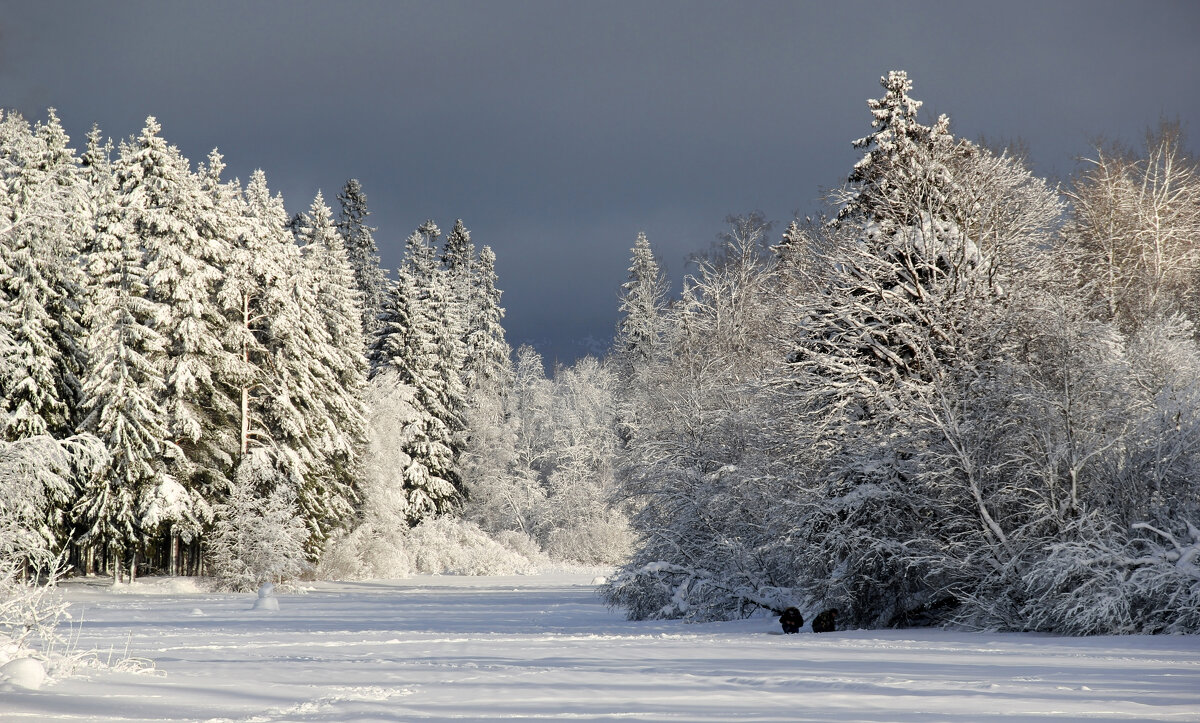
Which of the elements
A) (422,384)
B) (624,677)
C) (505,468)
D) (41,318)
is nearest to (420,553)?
(422,384)

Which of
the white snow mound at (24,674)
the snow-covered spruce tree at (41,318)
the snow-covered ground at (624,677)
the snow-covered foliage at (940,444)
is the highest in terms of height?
the snow-covered spruce tree at (41,318)

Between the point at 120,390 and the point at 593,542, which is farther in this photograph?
the point at 593,542

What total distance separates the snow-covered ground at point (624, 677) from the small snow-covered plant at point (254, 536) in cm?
1355

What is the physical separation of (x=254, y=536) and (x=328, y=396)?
21.9 ft

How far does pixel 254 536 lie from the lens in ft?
99.3

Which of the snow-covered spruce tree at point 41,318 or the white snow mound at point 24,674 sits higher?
the snow-covered spruce tree at point 41,318

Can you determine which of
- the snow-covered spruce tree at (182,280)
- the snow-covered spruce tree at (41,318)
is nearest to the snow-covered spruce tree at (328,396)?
the snow-covered spruce tree at (182,280)

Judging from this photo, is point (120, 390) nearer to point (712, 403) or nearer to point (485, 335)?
point (712, 403)

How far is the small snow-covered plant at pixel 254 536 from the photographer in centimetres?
3027

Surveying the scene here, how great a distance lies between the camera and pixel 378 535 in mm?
39625

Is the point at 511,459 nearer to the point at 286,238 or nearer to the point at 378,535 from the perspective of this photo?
the point at 378,535

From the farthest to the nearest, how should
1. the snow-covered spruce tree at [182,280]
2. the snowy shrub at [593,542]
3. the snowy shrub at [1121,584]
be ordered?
the snowy shrub at [593,542] < the snow-covered spruce tree at [182,280] < the snowy shrub at [1121,584]

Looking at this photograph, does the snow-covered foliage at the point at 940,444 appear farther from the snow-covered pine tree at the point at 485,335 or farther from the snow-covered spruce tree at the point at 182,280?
the snow-covered pine tree at the point at 485,335

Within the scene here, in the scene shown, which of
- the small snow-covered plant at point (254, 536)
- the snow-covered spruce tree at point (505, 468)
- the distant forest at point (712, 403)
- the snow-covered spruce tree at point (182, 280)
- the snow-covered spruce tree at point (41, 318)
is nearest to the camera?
the distant forest at point (712, 403)
